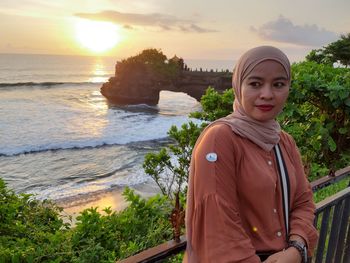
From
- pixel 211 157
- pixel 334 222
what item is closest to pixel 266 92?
pixel 211 157

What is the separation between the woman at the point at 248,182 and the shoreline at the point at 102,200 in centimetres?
1236

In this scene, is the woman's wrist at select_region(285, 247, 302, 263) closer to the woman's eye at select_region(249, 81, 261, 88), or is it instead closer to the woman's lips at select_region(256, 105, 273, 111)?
the woman's lips at select_region(256, 105, 273, 111)

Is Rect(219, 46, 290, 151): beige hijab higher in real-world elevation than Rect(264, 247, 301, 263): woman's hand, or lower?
higher

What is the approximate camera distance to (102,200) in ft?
48.6

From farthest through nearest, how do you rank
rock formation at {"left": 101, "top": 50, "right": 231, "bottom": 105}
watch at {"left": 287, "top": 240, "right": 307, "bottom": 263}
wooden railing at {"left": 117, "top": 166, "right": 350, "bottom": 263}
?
rock formation at {"left": 101, "top": 50, "right": 231, "bottom": 105} → wooden railing at {"left": 117, "top": 166, "right": 350, "bottom": 263} → watch at {"left": 287, "top": 240, "right": 307, "bottom": 263}

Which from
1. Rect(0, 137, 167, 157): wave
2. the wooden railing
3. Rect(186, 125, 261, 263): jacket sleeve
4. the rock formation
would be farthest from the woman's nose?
the rock formation

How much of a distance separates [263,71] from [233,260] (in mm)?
808

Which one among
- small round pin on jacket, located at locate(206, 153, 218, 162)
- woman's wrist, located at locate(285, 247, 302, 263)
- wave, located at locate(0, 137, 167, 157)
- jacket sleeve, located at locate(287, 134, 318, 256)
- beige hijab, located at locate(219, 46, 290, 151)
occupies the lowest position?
wave, located at locate(0, 137, 167, 157)

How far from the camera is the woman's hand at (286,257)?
1.71 m

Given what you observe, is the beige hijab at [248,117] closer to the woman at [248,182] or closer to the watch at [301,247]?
the woman at [248,182]

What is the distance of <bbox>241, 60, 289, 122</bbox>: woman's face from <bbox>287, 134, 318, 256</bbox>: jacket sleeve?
35cm

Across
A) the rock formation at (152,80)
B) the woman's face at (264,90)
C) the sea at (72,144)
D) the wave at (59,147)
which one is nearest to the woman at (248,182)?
the woman's face at (264,90)

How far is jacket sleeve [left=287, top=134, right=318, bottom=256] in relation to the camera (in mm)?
1925

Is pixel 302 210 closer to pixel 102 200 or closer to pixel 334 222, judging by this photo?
pixel 334 222
